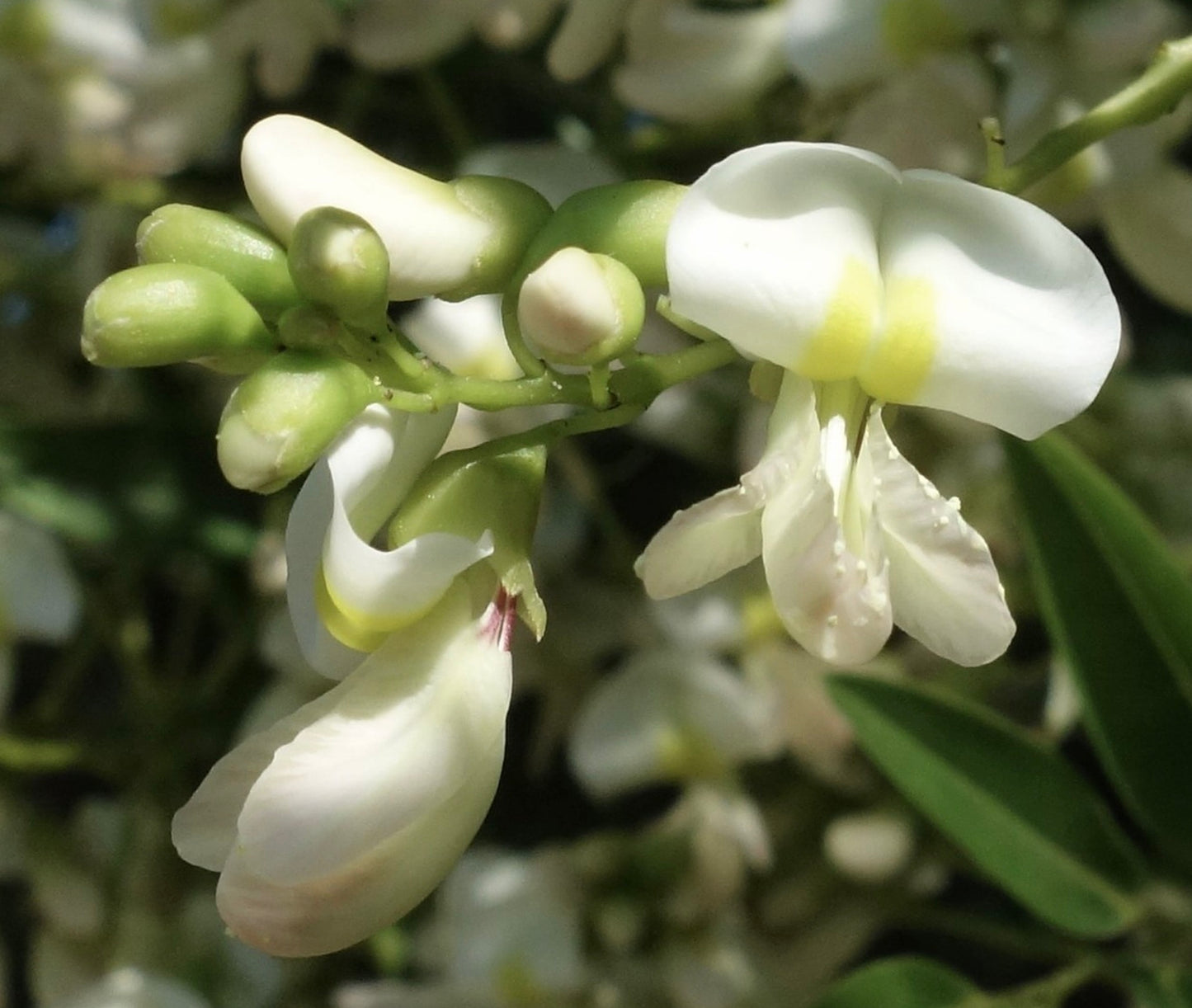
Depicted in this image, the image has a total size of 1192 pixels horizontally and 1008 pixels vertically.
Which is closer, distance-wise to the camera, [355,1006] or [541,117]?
[355,1006]

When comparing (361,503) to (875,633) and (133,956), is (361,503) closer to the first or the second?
(875,633)

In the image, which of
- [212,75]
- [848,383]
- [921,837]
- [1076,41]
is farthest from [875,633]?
[212,75]

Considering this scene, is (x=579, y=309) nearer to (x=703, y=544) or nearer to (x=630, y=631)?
(x=703, y=544)

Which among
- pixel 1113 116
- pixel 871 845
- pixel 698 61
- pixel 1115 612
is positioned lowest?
pixel 871 845

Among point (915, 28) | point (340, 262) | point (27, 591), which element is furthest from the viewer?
point (27, 591)

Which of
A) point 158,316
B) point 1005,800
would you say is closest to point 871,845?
point 1005,800

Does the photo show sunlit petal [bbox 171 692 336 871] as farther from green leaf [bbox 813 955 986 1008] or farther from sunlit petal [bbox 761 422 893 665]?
green leaf [bbox 813 955 986 1008]

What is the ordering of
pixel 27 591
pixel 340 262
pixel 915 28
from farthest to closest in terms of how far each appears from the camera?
pixel 27 591 → pixel 915 28 → pixel 340 262
